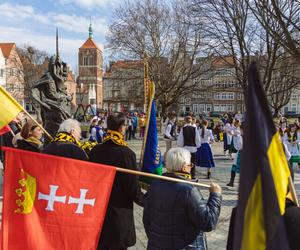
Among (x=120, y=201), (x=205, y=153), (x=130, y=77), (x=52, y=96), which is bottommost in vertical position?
(x=205, y=153)

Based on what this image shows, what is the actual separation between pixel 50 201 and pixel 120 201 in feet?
2.62

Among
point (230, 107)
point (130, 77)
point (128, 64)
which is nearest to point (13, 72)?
point (130, 77)

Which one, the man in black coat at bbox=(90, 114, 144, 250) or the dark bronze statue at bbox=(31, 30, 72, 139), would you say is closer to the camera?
the man in black coat at bbox=(90, 114, 144, 250)

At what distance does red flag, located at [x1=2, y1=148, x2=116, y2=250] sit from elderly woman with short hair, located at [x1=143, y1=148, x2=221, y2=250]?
19.8 inches

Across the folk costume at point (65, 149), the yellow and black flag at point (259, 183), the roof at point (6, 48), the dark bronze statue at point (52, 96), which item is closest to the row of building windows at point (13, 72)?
the roof at point (6, 48)

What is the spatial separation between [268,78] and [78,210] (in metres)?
20.4

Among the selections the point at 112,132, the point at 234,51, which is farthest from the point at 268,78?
the point at 112,132

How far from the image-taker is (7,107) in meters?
4.44

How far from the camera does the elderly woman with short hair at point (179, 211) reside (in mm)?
3123

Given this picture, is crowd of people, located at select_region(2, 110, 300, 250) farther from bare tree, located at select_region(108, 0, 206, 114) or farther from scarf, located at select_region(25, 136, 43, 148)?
bare tree, located at select_region(108, 0, 206, 114)

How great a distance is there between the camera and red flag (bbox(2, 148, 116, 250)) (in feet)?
11.0

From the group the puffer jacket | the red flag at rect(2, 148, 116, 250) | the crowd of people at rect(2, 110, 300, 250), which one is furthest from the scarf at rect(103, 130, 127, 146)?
the puffer jacket

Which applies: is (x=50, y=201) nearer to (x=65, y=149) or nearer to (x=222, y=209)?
(x=65, y=149)

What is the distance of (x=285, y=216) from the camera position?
2.36m
